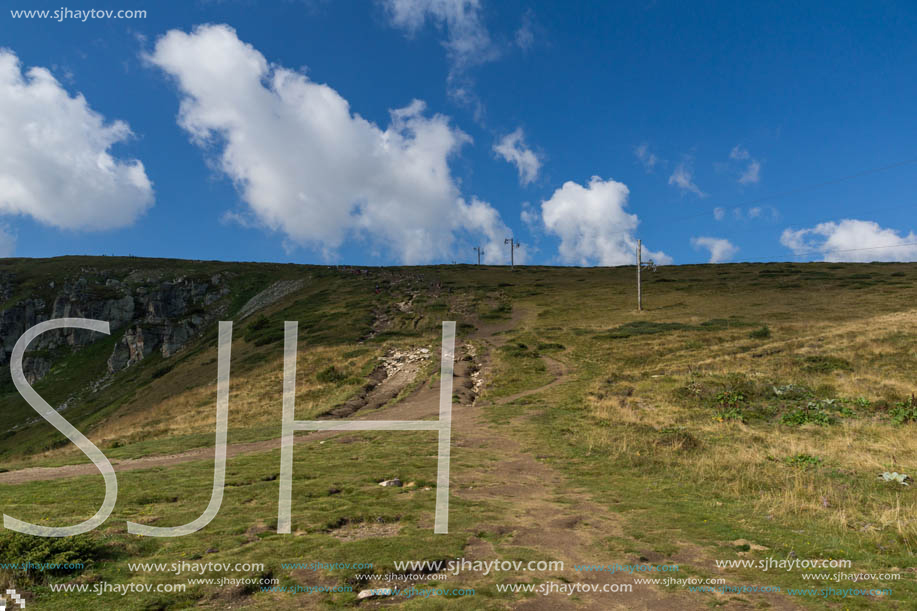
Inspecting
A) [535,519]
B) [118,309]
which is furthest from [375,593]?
[118,309]

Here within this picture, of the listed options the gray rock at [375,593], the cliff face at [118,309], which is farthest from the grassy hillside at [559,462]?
the cliff face at [118,309]

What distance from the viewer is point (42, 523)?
32.1 ft

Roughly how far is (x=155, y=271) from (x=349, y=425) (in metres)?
120

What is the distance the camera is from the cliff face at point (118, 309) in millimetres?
85750

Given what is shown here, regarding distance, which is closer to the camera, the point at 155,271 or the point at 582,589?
the point at 582,589

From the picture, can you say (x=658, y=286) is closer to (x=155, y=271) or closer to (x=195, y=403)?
(x=195, y=403)

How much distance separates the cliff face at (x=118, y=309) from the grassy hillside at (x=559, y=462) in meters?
28.5

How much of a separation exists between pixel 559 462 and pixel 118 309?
382ft

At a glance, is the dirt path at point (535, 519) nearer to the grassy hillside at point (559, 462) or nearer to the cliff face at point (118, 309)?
the grassy hillside at point (559, 462)

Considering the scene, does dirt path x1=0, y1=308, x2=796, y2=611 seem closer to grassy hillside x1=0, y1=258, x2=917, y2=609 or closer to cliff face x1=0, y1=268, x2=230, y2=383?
grassy hillside x1=0, y1=258, x2=917, y2=609

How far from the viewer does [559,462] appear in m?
17.9

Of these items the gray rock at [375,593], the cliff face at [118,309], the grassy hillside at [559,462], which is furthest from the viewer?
the cliff face at [118,309]

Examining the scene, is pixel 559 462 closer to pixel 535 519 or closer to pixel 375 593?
pixel 535 519

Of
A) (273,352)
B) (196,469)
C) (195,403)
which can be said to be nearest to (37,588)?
(196,469)
